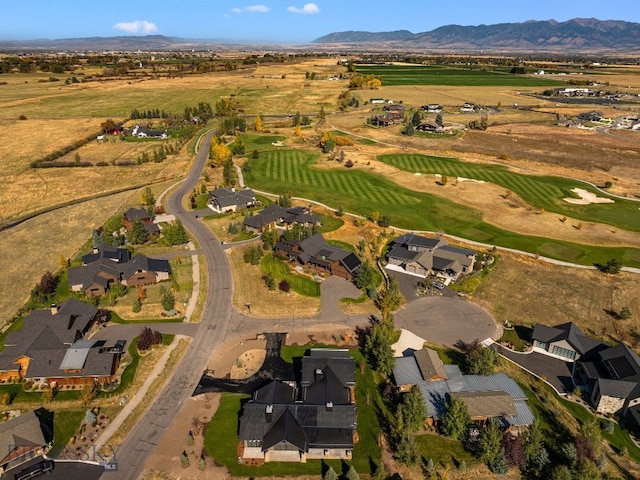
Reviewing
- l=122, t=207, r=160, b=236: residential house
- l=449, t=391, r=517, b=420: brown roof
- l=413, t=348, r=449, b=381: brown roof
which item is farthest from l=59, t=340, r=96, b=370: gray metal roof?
l=449, t=391, r=517, b=420: brown roof

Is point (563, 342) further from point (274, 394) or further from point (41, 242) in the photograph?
point (41, 242)

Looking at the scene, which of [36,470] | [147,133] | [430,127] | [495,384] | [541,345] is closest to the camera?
[36,470]

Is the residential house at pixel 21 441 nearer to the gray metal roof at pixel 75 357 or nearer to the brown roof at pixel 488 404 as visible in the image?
the gray metal roof at pixel 75 357

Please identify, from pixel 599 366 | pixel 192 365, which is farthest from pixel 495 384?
pixel 192 365

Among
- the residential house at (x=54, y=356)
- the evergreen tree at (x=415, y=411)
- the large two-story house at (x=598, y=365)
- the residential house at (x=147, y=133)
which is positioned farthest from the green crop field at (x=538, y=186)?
the residential house at (x=54, y=356)

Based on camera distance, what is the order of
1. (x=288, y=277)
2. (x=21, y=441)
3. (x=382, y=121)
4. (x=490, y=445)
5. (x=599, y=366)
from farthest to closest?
(x=382, y=121) → (x=288, y=277) → (x=599, y=366) → (x=490, y=445) → (x=21, y=441)

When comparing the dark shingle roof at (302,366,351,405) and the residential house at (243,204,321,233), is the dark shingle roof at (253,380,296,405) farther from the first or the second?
the residential house at (243,204,321,233)

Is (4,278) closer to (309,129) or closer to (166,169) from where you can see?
(166,169)
